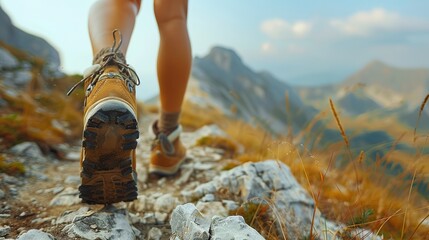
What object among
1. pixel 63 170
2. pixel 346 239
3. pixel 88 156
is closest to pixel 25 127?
pixel 63 170

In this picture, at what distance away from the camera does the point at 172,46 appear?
184 centimetres

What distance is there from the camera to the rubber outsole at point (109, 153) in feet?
3.88

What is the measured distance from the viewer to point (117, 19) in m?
1.60

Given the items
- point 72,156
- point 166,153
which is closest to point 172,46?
point 166,153

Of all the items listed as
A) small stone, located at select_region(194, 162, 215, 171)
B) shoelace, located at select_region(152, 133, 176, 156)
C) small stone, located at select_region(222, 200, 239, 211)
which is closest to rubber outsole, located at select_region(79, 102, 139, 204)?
small stone, located at select_region(222, 200, 239, 211)

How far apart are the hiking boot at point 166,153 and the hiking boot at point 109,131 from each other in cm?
85

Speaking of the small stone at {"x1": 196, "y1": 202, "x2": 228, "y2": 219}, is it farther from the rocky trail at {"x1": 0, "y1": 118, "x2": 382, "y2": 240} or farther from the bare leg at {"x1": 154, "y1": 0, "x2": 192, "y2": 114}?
the bare leg at {"x1": 154, "y1": 0, "x2": 192, "y2": 114}

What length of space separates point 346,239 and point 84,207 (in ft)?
4.29

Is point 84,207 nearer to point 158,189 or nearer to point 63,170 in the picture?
point 158,189

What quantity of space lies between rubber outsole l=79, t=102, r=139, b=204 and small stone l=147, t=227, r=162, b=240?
0.23 m

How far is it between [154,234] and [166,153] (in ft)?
3.09

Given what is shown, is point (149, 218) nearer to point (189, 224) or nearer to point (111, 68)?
point (189, 224)

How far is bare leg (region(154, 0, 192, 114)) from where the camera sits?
1819 mm

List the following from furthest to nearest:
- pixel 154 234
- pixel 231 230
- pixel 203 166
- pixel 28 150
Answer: pixel 203 166 → pixel 28 150 → pixel 154 234 → pixel 231 230
